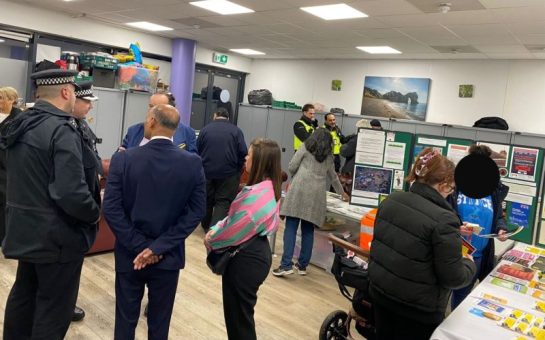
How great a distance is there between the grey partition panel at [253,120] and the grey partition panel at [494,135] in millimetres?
4071

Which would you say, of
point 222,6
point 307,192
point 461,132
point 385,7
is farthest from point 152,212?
point 461,132

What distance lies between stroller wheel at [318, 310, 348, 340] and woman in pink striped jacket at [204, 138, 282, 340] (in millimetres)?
644

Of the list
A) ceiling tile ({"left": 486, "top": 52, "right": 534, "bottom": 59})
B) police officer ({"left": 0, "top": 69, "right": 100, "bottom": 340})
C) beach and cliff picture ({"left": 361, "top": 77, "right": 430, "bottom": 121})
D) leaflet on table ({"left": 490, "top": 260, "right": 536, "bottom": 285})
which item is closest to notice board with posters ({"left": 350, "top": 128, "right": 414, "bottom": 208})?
leaflet on table ({"left": 490, "top": 260, "right": 536, "bottom": 285})

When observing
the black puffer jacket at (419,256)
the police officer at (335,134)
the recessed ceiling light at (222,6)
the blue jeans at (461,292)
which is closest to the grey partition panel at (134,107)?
the recessed ceiling light at (222,6)

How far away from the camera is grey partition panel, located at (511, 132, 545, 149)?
6.20m

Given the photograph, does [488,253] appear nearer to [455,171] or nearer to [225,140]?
[455,171]

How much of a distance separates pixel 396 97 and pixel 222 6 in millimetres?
4321

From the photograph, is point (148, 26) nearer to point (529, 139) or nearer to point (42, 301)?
point (529, 139)

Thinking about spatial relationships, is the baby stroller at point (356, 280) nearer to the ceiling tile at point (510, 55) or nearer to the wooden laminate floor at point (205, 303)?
the wooden laminate floor at point (205, 303)

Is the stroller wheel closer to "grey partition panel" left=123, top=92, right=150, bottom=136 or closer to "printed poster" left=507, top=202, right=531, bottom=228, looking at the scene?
"printed poster" left=507, top=202, right=531, bottom=228

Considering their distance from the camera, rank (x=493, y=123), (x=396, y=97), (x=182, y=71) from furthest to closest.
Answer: (x=182, y=71) < (x=396, y=97) < (x=493, y=123)

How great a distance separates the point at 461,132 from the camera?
6.81 meters

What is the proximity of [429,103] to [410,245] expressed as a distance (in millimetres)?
7344

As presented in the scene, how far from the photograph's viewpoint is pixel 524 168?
399 cm
